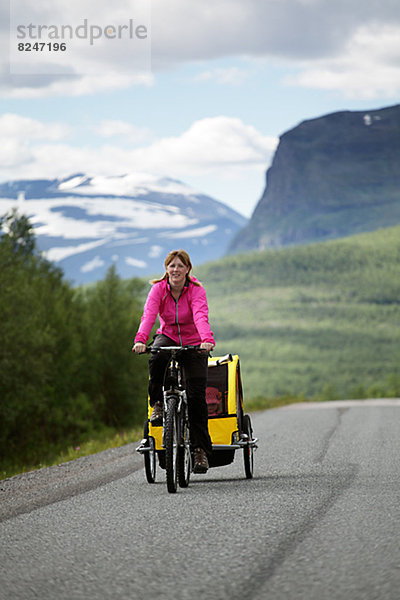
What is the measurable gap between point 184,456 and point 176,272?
1688mm

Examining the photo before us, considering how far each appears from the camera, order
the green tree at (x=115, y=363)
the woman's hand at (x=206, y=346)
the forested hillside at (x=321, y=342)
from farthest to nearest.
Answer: the forested hillside at (x=321, y=342) → the green tree at (x=115, y=363) → the woman's hand at (x=206, y=346)

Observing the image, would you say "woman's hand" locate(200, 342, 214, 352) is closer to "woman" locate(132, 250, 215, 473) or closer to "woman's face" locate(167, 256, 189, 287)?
"woman" locate(132, 250, 215, 473)

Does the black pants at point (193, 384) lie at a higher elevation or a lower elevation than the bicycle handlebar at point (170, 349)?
lower

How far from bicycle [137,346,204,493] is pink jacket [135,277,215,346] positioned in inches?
7.0

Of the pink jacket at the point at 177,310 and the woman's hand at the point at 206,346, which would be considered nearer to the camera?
the woman's hand at the point at 206,346

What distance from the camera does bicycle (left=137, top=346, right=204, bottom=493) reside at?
7.54 metres

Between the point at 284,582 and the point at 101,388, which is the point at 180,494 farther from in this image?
the point at 101,388

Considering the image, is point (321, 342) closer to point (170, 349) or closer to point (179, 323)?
point (179, 323)

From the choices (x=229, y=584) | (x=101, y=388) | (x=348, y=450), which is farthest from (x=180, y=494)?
(x=101, y=388)

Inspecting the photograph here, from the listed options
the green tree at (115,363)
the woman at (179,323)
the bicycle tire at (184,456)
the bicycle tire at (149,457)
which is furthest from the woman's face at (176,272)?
the green tree at (115,363)

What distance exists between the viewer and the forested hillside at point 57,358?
29.5 meters

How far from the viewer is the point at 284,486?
7805 mm

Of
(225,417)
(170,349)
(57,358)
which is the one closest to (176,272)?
(170,349)

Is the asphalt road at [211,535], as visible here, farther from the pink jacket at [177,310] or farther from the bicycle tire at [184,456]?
the pink jacket at [177,310]
